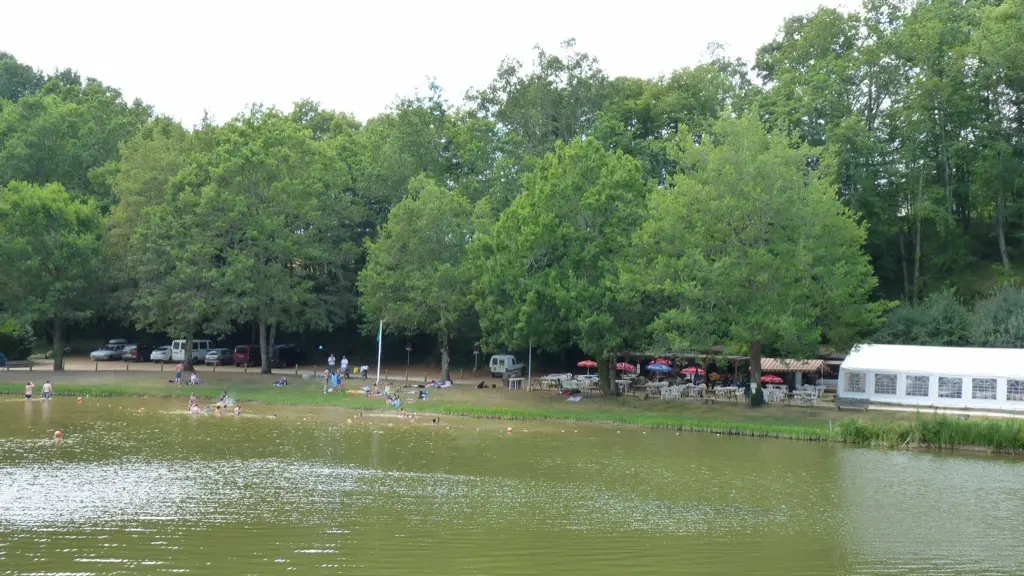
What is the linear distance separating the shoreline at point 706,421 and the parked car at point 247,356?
13180 mm

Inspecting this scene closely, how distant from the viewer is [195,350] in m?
76.4

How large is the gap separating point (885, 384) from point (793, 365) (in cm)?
653

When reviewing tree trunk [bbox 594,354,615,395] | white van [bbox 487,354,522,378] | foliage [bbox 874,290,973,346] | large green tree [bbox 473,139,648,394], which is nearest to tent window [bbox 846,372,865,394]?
foliage [bbox 874,290,973,346]

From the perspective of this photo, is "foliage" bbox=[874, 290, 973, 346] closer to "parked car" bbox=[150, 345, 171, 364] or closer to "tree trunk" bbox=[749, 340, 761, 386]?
"tree trunk" bbox=[749, 340, 761, 386]

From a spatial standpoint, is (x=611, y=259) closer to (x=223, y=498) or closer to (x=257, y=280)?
(x=257, y=280)

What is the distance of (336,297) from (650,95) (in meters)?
28.9

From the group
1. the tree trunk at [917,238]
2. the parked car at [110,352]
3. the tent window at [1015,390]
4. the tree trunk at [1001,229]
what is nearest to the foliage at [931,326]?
the tree trunk at [917,238]

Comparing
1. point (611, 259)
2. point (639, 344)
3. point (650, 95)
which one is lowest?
point (639, 344)

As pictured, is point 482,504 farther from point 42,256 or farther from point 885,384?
point 42,256

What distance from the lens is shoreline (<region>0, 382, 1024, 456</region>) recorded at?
128 ft

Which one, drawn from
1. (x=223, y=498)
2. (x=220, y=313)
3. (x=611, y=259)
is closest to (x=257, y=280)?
(x=220, y=313)

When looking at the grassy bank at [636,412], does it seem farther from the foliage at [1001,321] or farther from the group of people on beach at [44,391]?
the foliage at [1001,321]

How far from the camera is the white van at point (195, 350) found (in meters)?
73.3

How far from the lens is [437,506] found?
2550cm
